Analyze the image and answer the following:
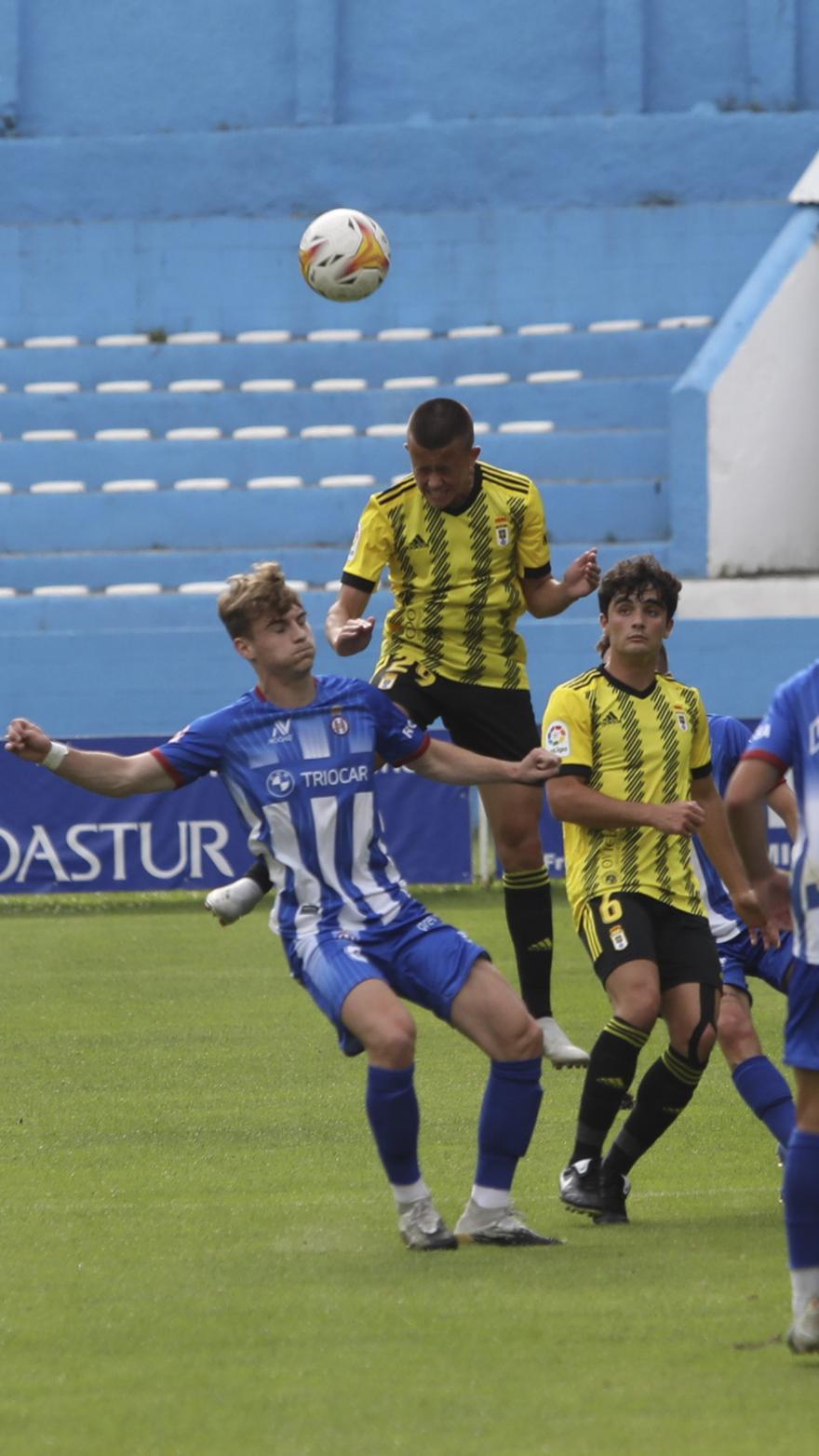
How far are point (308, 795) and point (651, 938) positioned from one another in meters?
1.17

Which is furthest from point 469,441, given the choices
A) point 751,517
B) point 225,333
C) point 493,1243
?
point 225,333

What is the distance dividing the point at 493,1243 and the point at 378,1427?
1796mm

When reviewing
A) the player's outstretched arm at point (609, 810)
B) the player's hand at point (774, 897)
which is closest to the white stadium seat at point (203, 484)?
the player's outstretched arm at point (609, 810)

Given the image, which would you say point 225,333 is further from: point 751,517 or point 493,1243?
point 493,1243

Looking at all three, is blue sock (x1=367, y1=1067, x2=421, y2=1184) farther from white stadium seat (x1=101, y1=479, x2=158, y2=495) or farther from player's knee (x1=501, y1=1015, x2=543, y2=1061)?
white stadium seat (x1=101, y1=479, x2=158, y2=495)

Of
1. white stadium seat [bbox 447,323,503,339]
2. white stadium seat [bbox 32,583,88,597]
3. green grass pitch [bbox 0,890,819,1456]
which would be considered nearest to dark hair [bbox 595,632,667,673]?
green grass pitch [bbox 0,890,819,1456]

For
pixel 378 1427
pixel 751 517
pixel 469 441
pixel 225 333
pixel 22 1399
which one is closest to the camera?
pixel 378 1427

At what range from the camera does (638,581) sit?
650 centimetres

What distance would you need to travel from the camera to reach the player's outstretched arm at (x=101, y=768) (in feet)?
19.4

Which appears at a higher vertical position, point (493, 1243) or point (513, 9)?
point (513, 9)

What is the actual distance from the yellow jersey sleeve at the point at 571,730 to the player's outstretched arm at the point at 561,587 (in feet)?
2.81

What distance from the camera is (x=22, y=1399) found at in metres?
4.68

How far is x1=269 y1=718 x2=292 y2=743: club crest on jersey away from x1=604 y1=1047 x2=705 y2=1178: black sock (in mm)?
1506

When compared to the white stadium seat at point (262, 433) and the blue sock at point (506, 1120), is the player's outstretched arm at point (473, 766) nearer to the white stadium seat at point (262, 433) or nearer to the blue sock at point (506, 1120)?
the blue sock at point (506, 1120)
